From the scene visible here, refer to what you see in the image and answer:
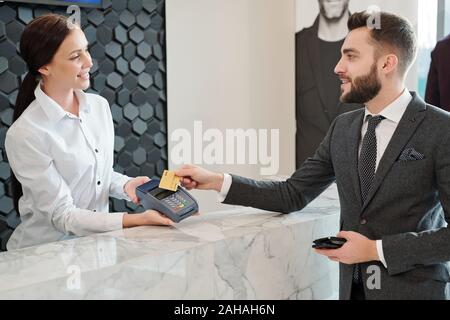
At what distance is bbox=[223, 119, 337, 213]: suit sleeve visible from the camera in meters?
1.88

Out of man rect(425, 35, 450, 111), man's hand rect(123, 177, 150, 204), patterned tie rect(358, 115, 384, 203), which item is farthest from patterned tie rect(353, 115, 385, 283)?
man rect(425, 35, 450, 111)

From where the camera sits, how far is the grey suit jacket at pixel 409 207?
1.46m

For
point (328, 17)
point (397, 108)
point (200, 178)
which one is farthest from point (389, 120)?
point (328, 17)

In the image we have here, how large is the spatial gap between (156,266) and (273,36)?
315 centimetres

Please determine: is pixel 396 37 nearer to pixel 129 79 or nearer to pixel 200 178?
pixel 200 178

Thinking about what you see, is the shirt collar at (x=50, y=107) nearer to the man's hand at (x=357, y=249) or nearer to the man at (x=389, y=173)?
the man at (x=389, y=173)

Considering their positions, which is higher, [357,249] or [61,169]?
[61,169]

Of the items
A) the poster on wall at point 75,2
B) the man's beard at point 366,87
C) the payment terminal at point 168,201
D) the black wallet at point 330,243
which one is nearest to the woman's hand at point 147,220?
the payment terminal at point 168,201

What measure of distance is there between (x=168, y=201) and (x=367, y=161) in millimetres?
649

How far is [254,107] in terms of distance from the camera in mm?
4160

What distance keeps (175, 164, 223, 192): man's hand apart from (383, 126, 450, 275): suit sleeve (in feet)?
2.18

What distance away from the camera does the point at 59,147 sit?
2039mm

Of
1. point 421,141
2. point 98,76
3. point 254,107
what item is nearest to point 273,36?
point 254,107

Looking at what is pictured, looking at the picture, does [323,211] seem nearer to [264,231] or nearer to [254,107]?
[264,231]
